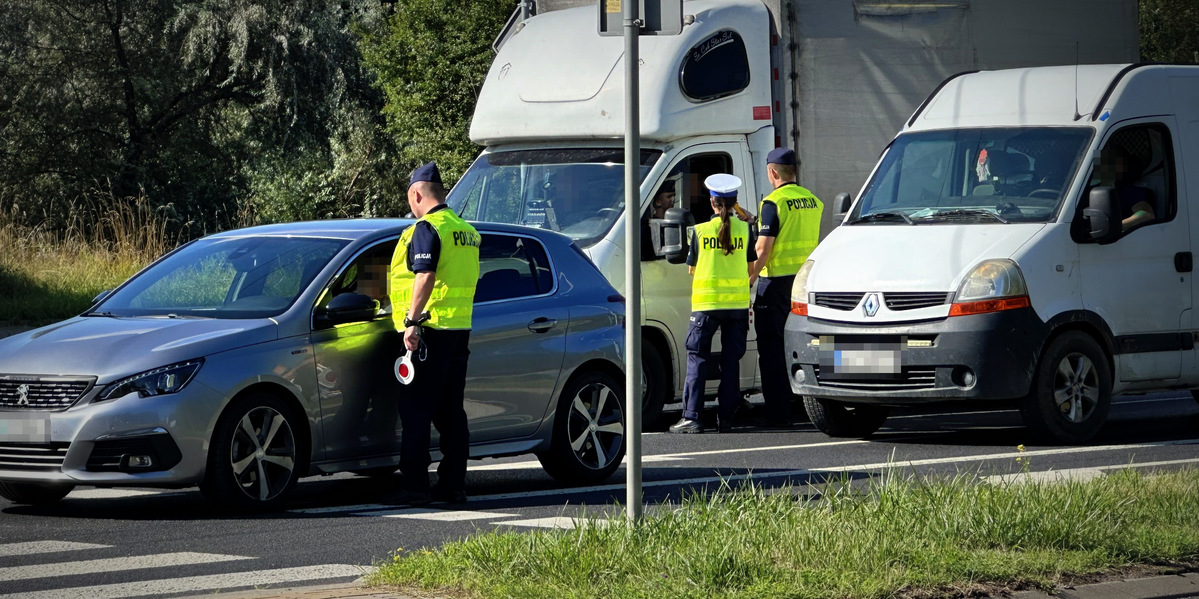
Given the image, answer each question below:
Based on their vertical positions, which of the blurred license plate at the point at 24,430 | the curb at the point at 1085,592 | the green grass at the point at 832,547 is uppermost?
the blurred license plate at the point at 24,430

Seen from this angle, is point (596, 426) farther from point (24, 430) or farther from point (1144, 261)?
point (1144, 261)

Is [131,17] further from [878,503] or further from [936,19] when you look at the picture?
[878,503]

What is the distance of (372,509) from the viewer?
360 inches

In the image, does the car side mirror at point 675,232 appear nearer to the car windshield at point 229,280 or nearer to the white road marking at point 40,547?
the car windshield at point 229,280

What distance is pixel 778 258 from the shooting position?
13289 millimetres

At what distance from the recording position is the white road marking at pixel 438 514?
28.7 feet

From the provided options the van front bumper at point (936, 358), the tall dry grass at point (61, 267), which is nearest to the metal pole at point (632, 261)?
the van front bumper at point (936, 358)

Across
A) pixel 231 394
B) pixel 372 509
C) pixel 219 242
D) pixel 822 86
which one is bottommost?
pixel 372 509

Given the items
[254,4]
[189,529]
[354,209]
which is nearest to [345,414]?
[189,529]

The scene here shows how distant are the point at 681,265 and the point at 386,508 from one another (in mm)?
4729

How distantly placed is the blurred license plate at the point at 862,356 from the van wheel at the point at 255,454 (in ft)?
13.1

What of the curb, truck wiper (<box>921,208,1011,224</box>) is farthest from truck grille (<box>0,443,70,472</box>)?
truck wiper (<box>921,208,1011,224</box>)

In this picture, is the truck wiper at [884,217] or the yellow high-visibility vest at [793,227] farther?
the yellow high-visibility vest at [793,227]

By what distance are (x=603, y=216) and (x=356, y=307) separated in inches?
160
